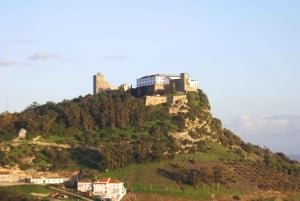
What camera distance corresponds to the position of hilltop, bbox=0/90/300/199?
95.2 metres

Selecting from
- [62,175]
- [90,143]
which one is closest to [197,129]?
[90,143]

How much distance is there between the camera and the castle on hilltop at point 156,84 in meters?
119

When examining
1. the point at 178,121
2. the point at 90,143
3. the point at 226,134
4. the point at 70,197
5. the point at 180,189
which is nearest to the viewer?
the point at 70,197

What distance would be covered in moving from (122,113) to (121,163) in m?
13.4

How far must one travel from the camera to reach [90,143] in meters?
102

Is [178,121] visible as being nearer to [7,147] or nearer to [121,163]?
[121,163]

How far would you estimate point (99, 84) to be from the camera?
410 feet

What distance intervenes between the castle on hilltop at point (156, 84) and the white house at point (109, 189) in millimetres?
31142

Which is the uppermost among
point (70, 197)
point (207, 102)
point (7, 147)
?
point (207, 102)

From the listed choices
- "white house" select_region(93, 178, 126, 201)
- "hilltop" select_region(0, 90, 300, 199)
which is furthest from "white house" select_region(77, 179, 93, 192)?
"hilltop" select_region(0, 90, 300, 199)

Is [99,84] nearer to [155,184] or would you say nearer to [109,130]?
[109,130]

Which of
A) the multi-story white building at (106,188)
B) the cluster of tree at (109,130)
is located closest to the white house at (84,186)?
the multi-story white building at (106,188)

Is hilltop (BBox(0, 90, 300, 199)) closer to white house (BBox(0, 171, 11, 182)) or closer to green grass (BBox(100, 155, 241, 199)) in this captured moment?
green grass (BBox(100, 155, 241, 199))

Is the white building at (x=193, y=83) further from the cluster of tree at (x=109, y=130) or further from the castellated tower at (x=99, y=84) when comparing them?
the castellated tower at (x=99, y=84)
